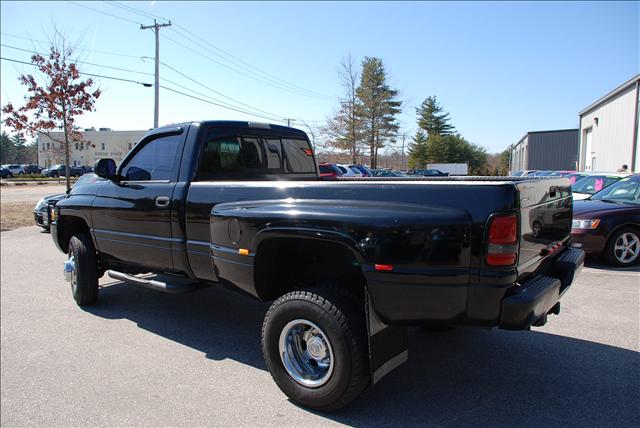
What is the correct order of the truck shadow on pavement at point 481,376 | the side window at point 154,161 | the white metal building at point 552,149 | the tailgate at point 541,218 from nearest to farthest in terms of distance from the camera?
1. the tailgate at point 541,218
2. the truck shadow on pavement at point 481,376
3. the side window at point 154,161
4. the white metal building at point 552,149

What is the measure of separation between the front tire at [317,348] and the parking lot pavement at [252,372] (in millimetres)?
175

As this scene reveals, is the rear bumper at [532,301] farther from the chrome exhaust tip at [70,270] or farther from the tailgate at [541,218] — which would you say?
the chrome exhaust tip at [70,270]

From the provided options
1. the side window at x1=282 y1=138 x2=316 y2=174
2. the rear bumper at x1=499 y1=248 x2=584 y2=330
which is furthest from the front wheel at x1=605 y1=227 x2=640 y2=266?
the side window at x1=282 y1=138 x2=316 y2=174

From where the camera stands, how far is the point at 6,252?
898cm

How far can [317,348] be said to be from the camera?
3.03 metres

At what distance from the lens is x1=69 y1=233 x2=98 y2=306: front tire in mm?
5168

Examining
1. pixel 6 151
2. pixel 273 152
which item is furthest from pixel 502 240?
pixel 6 151

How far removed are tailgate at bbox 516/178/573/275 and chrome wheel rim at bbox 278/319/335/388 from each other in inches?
54.3

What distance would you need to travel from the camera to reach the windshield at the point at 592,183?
9.89 m

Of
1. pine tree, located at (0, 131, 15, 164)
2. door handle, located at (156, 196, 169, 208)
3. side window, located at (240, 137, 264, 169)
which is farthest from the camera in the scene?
pine tree, located at (0, 131, 15, 164)

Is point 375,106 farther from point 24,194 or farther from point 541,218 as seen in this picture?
point 541,218

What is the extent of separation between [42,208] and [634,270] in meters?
12.4

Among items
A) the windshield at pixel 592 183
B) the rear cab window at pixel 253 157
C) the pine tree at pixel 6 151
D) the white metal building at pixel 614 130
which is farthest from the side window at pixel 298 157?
the pine tree at pixel 6 151

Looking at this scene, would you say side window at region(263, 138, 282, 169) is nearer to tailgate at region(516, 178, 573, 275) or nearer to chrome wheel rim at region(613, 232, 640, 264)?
tailgate at region(516, 178, 573, 275)
